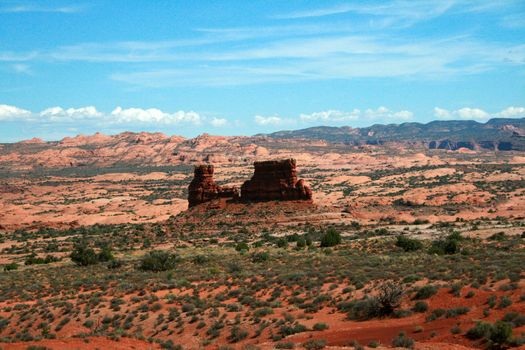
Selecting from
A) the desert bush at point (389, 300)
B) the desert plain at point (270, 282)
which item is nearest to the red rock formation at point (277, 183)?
the desert plain at point (270, 282)

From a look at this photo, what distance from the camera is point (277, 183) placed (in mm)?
60281

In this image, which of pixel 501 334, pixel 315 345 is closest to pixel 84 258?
pixel 315 345

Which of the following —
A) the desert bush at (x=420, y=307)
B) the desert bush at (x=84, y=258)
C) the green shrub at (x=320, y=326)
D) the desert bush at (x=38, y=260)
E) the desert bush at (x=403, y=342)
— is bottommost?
the desert bush at (x=38, y=260)

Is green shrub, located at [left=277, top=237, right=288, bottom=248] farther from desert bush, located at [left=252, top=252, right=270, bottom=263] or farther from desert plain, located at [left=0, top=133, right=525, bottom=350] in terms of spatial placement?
desert bush, located at [left=252, top=252, right=270, bottom=263]

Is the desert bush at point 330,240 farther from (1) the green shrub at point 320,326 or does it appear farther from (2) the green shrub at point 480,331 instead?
(2) the green shrub at point 480,331

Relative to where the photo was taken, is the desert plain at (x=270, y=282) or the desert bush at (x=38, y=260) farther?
the desert bush at (x=38, y=260)

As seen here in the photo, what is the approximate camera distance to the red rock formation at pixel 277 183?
59.6 meters

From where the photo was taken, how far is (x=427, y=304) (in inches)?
793

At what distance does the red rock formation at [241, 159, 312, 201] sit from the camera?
59.6 metres

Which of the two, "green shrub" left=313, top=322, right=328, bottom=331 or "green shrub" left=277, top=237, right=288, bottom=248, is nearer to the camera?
"green shrub" left=313, top=322, right=328, bottom=331

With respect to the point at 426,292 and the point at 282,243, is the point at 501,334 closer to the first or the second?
the point at 426,292

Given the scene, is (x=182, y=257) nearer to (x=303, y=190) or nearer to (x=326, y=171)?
(x=303, y=190)

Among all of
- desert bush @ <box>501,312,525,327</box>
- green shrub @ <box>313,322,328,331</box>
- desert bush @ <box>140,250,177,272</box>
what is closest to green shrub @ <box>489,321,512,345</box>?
desert bush @ <box>501,312,525,327</box>

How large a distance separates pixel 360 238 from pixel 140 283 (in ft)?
71.3
